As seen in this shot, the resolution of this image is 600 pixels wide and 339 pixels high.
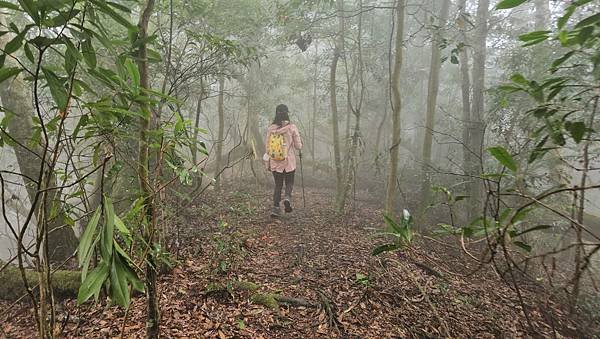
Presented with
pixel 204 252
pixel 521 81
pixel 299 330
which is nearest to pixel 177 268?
pixel 204 252

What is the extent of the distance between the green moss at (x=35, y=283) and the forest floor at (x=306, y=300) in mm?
127

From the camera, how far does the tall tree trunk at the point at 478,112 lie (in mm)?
6801

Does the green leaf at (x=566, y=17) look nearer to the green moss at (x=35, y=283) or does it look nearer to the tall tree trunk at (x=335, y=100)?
the green moss at (x=35, y=283)

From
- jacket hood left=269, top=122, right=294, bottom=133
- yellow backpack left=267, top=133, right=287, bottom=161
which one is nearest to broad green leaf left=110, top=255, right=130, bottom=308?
yellow backpack left=267, top=133, right=287, bottom=161

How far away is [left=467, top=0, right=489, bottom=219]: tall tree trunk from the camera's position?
6.80 m

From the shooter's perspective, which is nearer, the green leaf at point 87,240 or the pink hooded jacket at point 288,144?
the green leaf at point 87,240

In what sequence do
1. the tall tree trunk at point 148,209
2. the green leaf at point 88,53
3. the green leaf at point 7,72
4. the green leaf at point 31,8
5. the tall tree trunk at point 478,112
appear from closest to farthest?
the green leaf at point 31,8 < the green leaf at point 7,72 < the green leaf at point 88,53 < the tall tree trunk at point 148,209 < the tall tree trunk at point 478,112

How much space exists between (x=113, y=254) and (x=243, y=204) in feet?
18.1

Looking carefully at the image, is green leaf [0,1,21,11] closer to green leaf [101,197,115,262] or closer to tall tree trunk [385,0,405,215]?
green leaf [101,197,115,262]

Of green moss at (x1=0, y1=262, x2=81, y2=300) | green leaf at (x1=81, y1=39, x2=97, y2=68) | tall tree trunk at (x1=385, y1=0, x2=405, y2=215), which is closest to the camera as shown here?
green leaf at (x1=81, y1=39, x2=97, y2=68)

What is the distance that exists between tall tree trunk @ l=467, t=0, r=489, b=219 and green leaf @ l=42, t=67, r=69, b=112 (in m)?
6.71

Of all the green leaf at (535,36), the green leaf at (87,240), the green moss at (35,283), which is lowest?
the green moss at (35,283)

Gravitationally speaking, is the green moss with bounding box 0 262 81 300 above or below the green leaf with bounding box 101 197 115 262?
below

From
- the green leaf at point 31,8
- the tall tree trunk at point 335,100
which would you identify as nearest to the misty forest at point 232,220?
the green leaf at point 31,8
